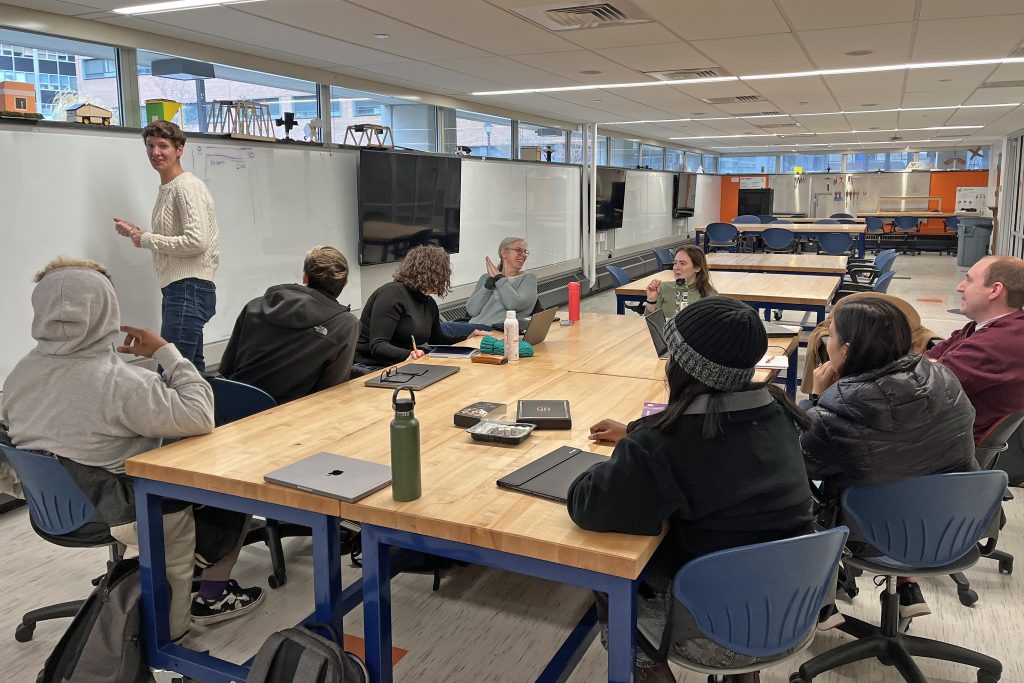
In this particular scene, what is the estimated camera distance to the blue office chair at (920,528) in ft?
6.95

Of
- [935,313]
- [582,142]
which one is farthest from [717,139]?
[935,313]

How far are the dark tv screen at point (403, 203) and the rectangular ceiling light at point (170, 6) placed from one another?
7.60 ft

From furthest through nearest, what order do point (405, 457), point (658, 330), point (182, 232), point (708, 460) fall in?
point (182, 232)
point (658, 330)
point (405, 457)
point (708, 460)

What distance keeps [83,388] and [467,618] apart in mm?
1489

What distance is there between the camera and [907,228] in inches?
691

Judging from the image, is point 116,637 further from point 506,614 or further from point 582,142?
point 582,142

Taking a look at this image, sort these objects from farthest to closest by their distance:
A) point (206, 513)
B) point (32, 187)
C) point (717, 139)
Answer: point (717, 139) → point (32, 187) → point (206, 513)

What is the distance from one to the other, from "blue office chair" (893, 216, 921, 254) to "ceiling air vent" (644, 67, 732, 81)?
12751 mm

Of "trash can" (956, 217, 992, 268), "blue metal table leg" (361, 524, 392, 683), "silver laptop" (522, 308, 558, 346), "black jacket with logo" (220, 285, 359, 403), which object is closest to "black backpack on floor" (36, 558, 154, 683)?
"blue metal table leg" (361, 524, 392, 683)

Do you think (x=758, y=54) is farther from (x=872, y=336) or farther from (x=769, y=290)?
(x=872, y=336)

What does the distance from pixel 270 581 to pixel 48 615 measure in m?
0.73

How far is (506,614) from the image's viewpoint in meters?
2.91

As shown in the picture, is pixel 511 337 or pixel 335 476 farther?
pixel 511 337

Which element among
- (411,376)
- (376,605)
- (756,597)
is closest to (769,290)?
(411,376)
